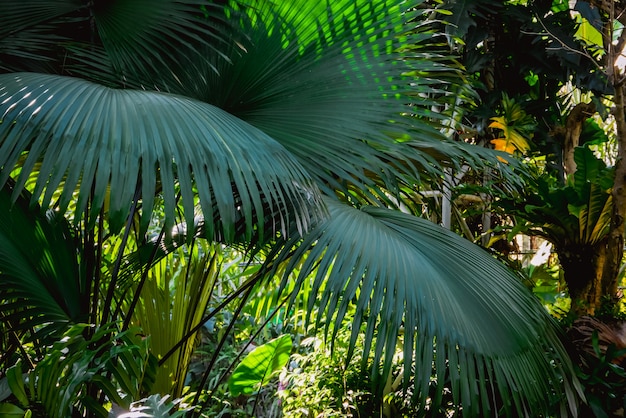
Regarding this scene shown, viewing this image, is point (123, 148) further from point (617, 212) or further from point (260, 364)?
point (260, 364)

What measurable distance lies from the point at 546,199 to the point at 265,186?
4.50ft

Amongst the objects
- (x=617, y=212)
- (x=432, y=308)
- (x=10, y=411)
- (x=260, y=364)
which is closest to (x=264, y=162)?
(x=432, y=308)

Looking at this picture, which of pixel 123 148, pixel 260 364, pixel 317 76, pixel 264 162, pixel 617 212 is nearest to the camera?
pixel 123 148

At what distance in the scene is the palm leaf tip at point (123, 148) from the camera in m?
0.99

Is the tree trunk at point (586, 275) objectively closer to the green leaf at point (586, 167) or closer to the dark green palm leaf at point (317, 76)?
the green leaf at point (586, 167)

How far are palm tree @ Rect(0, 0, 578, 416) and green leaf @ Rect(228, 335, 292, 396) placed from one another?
3.80ft

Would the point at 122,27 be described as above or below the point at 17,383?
above

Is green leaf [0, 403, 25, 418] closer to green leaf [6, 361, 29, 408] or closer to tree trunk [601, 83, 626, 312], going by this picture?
green leaf [6, 361, 29, 408]

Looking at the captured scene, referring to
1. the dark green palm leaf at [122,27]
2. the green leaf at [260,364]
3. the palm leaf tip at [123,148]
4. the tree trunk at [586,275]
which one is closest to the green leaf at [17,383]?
the palm leaf tip at [123,148]

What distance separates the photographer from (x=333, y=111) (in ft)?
5.10

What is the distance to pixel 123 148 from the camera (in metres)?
1.02

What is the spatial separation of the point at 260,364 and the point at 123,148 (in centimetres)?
210

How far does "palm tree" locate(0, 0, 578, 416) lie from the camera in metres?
1.04

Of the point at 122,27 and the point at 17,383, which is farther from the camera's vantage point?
the point at 122,27
